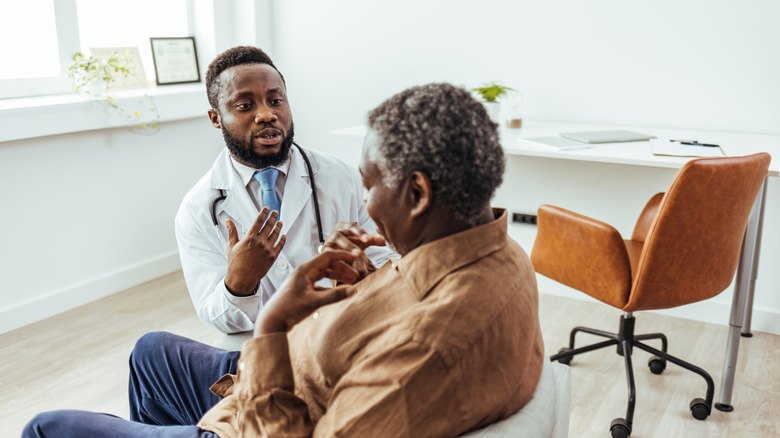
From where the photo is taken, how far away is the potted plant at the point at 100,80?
10.1ft

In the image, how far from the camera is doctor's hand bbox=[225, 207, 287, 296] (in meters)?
1.43

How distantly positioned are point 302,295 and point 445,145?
0.99ft

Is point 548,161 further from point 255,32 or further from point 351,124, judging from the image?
point 255,32

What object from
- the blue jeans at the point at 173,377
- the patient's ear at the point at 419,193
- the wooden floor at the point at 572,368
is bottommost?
the wooden floor at the point at 572,368

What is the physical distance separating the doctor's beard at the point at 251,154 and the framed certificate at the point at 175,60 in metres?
2.05

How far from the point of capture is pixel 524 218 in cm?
335

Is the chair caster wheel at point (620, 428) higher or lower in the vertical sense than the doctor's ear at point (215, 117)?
lower

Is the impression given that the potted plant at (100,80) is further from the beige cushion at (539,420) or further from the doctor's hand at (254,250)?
the beige cushion at (539,420)

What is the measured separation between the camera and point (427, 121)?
38.3 inches

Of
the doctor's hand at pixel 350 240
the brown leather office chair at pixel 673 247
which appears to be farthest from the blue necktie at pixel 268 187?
the brown leather office chair at pixel 673 247

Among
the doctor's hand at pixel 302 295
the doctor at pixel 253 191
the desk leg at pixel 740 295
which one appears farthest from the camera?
the desk leg at pixel 740 295

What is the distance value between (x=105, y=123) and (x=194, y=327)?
1.01 m

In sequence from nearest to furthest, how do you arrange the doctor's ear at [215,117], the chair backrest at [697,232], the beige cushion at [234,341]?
the beige cushion at [234,341]
the doctor's ear at [215,117]
the chair backrest at [697,232]

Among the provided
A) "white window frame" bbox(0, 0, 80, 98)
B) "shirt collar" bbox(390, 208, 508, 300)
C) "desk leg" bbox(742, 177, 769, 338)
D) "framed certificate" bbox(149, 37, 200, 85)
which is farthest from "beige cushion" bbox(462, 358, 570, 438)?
"framed certificate" bbox(149, 37, 200, 85)
